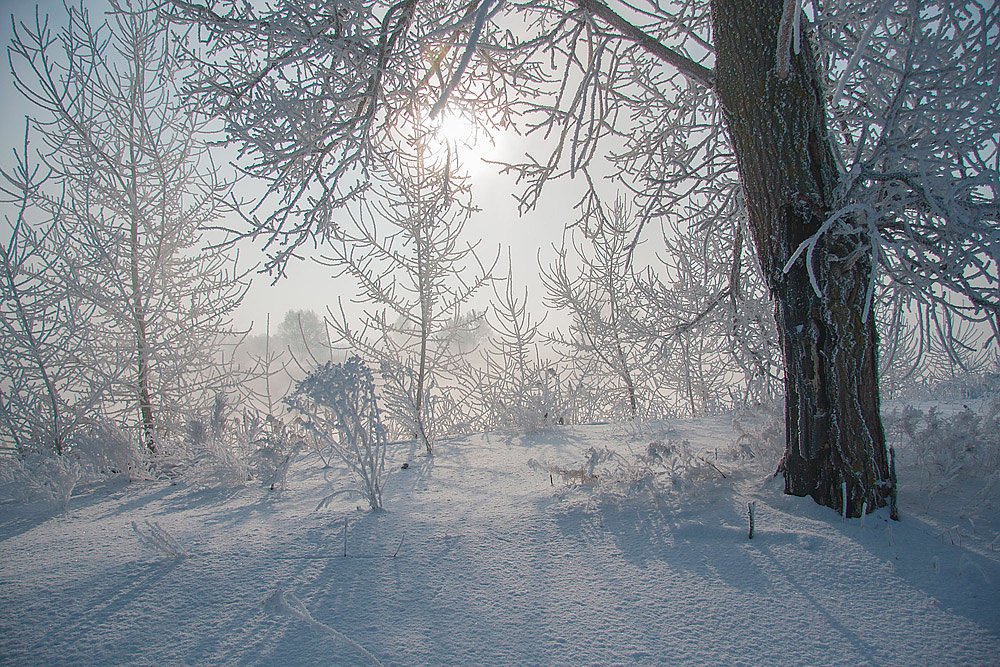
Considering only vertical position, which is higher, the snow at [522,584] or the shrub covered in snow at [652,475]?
the shrub covered in snow at [652,475]

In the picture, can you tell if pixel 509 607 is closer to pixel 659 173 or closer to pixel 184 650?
pixel 184 650

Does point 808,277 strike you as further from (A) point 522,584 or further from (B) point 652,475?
(A) point 522,584

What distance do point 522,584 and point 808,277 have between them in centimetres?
146

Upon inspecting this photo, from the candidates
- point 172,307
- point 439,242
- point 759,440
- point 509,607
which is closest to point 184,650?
point 509,607

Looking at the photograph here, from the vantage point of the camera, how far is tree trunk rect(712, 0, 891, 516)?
5.37ft

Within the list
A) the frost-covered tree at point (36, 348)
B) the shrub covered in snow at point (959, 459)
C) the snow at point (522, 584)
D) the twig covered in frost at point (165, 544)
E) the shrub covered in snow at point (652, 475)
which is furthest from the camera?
the frost-covered tree at point (36, 348)

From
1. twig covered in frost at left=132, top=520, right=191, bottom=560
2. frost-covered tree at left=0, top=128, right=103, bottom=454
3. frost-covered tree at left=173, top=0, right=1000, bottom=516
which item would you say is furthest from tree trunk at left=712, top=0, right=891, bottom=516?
frost-covered tree at left=0, top=128, right=103, bottom=454

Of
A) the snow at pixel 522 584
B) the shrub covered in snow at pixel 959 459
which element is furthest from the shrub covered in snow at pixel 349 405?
the shrub covered in snow at pixel 959 459

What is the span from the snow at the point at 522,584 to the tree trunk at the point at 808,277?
0.18 metres

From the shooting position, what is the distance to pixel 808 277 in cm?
169

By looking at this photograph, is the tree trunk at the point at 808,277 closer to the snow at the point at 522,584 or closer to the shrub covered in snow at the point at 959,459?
→ the snow at the point at 522,584

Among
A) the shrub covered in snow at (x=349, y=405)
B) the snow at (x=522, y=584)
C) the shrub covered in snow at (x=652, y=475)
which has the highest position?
the shrub covered in snow at (x=349, y=405)

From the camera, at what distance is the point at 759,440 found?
2.19 m

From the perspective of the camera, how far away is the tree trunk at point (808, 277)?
1.64 m
